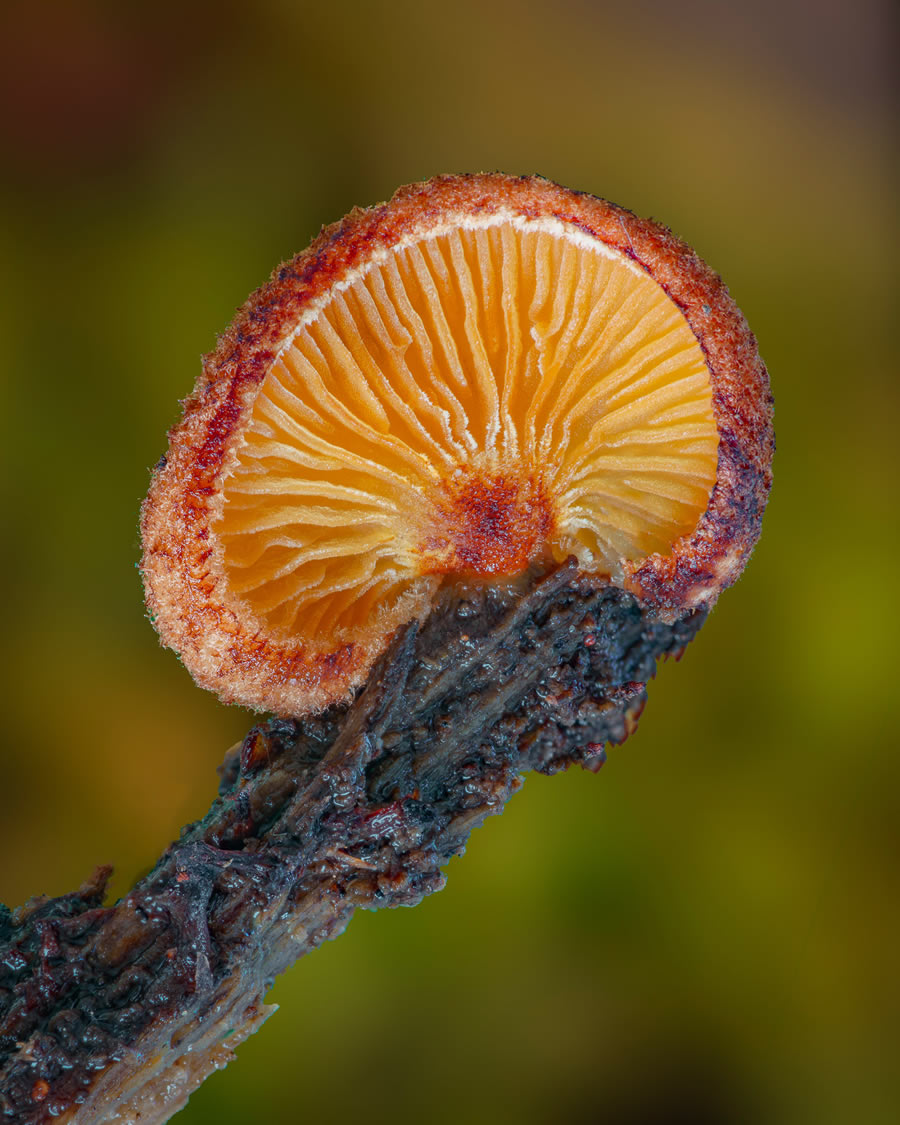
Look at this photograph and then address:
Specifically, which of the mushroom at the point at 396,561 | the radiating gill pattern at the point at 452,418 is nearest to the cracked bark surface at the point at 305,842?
the mushroom at the point at 396,561

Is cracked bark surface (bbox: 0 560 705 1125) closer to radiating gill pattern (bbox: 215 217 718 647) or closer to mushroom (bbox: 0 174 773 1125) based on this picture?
mushroom (bbox: 0 174 773 1125)

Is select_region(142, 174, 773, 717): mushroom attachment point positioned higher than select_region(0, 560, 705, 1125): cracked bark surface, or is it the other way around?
select_region(142, 174, 773, 717): mushroom attachment point

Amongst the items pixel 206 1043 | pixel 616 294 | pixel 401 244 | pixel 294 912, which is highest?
pixel 616 294

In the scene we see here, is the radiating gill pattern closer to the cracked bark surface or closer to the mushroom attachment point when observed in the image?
the mushroom attachment point

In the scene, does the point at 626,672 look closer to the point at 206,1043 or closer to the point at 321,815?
the point at 321,815

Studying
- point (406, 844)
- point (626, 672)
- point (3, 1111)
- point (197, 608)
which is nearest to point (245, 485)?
point (197, 608)

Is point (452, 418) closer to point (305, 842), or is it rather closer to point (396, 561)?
point (396, 561)

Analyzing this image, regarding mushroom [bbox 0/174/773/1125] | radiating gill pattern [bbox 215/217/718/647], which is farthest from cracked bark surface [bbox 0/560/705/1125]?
radiating gill pattern [bbox 215/217/718/647]
